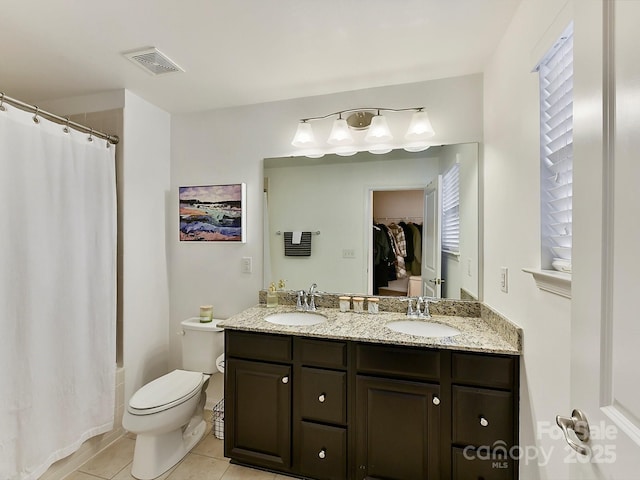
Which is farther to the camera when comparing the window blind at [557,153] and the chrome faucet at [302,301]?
the chrome faucet at [302,301]

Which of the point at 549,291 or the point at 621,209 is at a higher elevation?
the point at 621,209

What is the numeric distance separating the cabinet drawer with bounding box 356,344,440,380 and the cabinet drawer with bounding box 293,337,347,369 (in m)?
0.09

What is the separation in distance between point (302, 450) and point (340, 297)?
911mm

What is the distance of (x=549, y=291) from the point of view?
1097 millimetres

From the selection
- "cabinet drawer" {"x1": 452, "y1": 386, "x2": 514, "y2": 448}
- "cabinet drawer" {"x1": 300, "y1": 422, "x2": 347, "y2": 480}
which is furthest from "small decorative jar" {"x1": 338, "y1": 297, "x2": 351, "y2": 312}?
"cabinet drawer" {"x1": 452, "y1": 386, "x2": 514, "y2": 448}

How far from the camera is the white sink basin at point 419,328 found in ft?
5.83

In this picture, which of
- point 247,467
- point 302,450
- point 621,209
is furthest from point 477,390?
point 247,467

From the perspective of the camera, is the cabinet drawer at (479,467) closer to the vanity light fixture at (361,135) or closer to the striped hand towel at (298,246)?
the striped hand towel at (298,246)

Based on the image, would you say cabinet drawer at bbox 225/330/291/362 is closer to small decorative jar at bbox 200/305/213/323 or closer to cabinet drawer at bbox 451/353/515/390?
small decorative jar at bbox 200/305/213/323

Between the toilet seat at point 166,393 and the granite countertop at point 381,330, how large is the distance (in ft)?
1.66

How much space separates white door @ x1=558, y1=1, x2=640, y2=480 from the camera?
52cm

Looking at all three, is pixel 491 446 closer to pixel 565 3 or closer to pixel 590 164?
pixel 590 164

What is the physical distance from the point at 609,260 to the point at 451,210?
1442 millimetres

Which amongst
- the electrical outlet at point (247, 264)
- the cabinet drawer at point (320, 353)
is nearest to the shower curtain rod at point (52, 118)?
the electrical outlet at point (247, 264)
